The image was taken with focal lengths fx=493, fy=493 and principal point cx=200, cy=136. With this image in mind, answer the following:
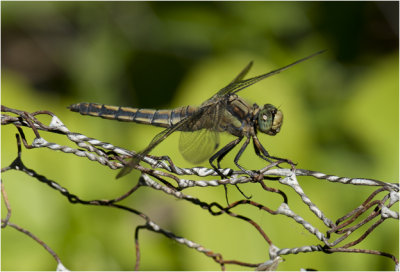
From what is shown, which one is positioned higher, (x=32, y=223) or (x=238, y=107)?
(x=238, y=107)

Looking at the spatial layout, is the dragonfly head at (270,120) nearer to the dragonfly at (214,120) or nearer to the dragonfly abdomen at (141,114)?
the dragonfly at (214,120)

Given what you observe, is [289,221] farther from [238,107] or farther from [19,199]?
[19,199]

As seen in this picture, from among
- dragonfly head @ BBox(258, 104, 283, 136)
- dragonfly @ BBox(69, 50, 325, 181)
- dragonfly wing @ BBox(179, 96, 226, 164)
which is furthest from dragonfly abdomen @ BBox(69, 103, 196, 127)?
dragonfly head @ BBox(258, 104, 283, 136)

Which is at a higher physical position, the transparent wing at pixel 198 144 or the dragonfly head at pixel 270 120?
the dragonfly head at pixel 270 120

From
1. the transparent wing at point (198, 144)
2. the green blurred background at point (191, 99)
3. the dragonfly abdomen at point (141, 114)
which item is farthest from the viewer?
the dragonfly abdomen at point (141, 114)

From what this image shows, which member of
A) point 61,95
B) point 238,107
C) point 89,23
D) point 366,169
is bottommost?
point 366,169

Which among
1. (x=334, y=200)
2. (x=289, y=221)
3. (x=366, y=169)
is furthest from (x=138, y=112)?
(x=366, y=169)

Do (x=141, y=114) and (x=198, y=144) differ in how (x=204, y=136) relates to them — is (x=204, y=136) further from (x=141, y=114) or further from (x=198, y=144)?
(x=141, y=114)

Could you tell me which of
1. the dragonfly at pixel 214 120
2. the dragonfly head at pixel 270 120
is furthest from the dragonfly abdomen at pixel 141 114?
the dragonfly head at pixel 270 120
